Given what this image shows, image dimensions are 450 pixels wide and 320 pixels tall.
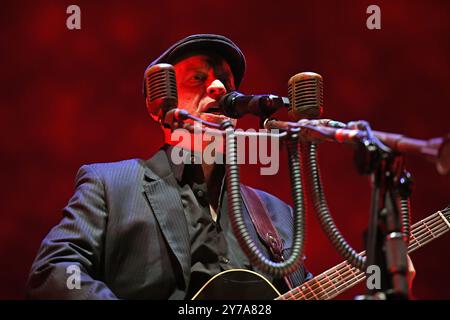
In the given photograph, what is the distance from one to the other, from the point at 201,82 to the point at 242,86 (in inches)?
30.5

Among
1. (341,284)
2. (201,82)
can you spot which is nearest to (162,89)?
(201,82)

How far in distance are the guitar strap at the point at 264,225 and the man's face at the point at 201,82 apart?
317mm

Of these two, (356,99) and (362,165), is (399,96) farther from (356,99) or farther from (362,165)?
(362,165)

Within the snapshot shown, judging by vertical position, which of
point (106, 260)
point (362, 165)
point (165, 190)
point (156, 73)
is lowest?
point (106, 260)

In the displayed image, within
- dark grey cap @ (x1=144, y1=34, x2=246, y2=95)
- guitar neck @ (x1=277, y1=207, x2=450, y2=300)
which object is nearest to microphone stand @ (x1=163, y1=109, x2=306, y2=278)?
guitar neck @ (x1=277, y1=207, x2=450, y2=300)

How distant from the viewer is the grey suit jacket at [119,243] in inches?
73.6

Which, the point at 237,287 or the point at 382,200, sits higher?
the point at 382,200

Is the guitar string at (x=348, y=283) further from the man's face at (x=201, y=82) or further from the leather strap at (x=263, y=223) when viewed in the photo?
the man's face at (x=201, y=82)

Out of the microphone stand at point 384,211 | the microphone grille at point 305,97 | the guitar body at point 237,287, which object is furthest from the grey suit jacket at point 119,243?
the microphone stand at point 384,211

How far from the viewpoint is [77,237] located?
196 cm

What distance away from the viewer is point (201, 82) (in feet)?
7.86

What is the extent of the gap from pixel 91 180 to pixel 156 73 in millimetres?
549

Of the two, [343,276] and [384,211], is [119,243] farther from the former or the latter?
[384,211]

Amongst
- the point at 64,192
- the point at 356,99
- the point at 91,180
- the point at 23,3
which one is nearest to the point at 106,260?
the point at 91,180
